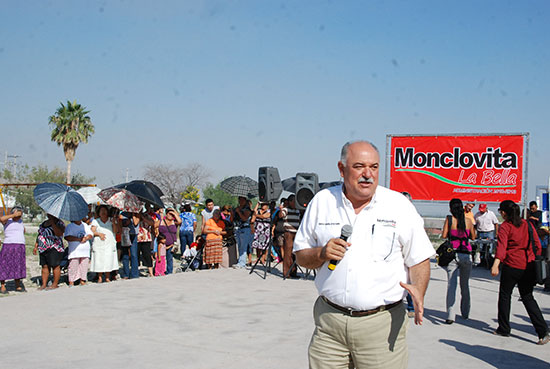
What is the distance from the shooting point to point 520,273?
734cm

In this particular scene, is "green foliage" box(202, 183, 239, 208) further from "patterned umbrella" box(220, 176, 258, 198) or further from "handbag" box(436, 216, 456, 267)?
"handbag" box(436, 216, 456, 267)

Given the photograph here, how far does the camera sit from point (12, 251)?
10.5m

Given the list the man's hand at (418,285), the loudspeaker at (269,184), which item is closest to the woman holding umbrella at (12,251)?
the loudspeaker at (269,184)

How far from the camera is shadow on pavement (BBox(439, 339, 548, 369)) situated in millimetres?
6145

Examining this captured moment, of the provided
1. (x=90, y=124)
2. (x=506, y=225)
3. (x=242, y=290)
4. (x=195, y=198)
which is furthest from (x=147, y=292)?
(x=195, y=198)

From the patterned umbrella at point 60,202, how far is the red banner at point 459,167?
11.5 metres

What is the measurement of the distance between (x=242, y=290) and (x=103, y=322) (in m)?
3.66

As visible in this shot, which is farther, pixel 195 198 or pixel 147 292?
pixel 195 198

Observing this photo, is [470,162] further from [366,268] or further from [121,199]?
[366,268]

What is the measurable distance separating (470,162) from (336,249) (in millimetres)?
16659

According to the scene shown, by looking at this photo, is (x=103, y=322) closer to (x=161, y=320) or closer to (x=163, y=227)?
(x=161, y=320)

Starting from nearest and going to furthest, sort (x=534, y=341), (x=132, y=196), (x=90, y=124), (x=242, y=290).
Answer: (x=534, y=341) < (x=242, y=290) < (x=132, y=196) < (x=90, y=124)

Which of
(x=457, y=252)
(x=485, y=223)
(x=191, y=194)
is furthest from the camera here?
(x=191, y=194)

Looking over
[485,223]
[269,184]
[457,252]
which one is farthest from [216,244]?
[485,223]
